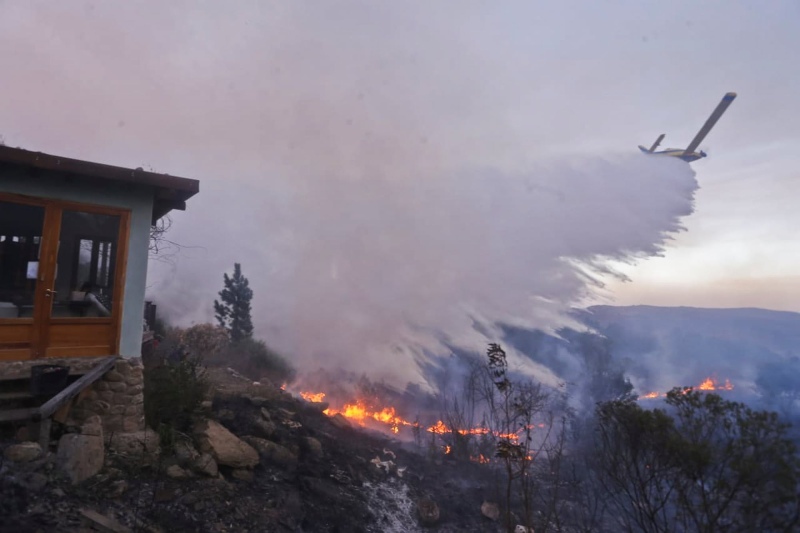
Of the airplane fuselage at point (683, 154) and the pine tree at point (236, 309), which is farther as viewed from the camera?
the pine tree at point (236, 309)

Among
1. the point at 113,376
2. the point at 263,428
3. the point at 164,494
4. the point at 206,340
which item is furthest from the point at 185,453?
the point at 206,340

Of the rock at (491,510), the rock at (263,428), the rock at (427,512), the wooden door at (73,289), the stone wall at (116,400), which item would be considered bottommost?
the rock at (491,510)

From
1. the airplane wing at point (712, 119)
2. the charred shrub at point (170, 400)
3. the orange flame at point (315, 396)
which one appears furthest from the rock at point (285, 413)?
the airplane wing at point (712, 119)

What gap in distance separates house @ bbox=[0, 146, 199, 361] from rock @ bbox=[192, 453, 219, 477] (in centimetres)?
210

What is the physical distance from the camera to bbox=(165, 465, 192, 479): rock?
739 centimetres

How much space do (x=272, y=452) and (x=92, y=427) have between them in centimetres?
388

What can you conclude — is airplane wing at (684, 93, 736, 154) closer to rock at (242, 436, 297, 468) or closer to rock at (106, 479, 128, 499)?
rock at (242, 436, 297, 468)

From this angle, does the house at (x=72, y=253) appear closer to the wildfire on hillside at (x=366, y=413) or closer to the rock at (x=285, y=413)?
the rock at (x=285, y=413)

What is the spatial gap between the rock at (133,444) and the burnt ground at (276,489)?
0.18m

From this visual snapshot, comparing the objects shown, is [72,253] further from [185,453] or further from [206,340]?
[206,340]

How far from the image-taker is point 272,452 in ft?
32.7

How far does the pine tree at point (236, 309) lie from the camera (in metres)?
26.3

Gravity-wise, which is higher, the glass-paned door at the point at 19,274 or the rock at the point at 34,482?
the glass-paned door at the point at 19,274

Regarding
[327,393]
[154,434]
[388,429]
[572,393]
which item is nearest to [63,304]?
[154,434]
